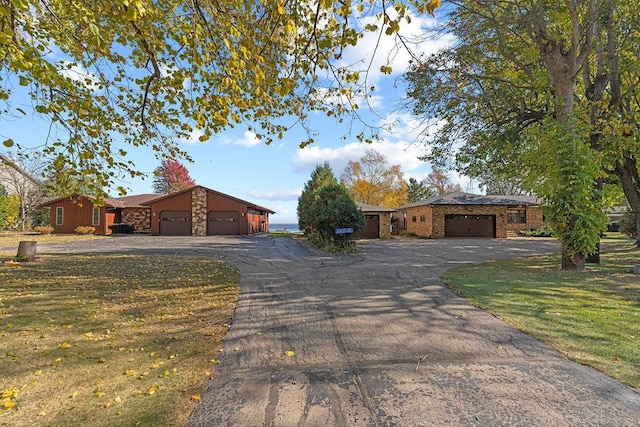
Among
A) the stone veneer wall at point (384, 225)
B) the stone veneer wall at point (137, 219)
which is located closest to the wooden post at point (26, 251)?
the stone veneer wall at point (384, 225)

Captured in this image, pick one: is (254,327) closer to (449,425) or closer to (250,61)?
(449,425)

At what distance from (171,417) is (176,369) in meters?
0.84

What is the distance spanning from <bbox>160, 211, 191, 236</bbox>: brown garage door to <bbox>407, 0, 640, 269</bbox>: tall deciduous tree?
A: 70.6 ft

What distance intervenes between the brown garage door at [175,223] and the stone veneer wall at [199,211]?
48 cm

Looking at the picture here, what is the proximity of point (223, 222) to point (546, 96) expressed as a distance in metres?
23.7

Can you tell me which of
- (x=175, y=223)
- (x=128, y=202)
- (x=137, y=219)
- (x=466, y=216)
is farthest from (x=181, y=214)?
(x=466, y=216)

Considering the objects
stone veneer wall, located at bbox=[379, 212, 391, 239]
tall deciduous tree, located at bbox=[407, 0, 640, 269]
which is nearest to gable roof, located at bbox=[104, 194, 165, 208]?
stone veneer wall, located at bbox=[379, 212, 391, 239]

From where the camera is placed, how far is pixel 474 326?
14.7 feet

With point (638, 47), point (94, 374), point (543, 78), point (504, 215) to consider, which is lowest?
point (94, 374)

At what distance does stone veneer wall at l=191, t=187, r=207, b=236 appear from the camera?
27.8 m

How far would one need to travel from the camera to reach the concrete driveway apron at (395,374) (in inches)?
96.5

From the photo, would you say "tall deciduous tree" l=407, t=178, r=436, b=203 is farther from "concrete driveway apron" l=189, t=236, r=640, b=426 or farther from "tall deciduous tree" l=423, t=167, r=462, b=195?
"concrete driveway apron" l=189, t=236, r=640, b=426

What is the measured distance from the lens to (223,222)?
2834 cm

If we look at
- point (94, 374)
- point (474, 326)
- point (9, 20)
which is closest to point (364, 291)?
point (474, 326)
